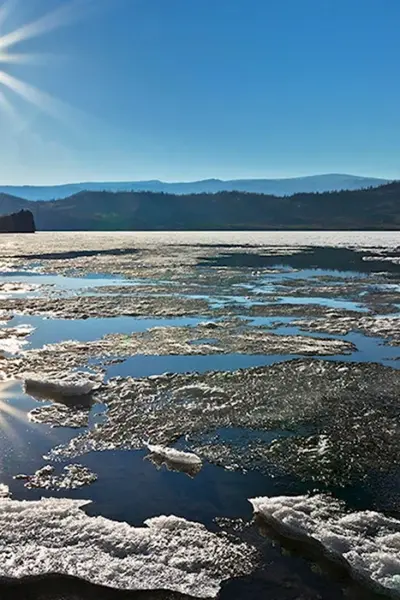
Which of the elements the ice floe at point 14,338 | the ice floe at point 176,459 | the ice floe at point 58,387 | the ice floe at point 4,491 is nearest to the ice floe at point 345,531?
the ice floe at point 176,459

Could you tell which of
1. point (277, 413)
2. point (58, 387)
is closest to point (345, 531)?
point (277, 413)

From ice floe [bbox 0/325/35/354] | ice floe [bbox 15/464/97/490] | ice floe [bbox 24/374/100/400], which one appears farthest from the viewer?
ice floe [bbox 0/325/35/354]

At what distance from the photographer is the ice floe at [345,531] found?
474cm

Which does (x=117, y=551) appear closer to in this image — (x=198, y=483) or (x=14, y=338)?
(x=198, y=483)

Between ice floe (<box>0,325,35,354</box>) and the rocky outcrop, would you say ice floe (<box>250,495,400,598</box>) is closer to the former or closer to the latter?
ice floe (<box>0,325,35,354</box>)

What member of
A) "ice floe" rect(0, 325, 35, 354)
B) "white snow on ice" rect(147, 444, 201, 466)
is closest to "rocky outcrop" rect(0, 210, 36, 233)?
"ice floe" rect(0, 325, 35, 354)

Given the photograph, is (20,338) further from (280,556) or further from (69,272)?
(69,272)

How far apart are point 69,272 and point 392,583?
3164 cm

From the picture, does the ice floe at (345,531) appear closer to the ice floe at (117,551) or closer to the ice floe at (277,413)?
the ice floe at (117,551)

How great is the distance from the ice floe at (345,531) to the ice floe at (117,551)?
0.66 m

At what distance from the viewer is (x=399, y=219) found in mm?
172750

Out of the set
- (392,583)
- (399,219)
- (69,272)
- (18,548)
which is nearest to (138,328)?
(18,548)

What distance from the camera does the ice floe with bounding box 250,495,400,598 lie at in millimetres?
4738

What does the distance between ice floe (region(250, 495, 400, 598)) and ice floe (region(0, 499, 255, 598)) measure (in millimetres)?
656
